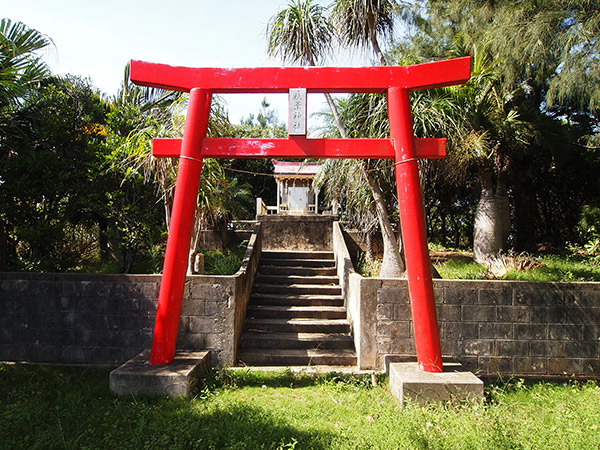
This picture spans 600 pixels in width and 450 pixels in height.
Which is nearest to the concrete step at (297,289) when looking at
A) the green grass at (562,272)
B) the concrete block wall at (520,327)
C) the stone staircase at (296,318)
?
the stone staircase at (296,318)

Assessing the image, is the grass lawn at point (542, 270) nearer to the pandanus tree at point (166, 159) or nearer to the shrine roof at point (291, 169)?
the pandanus tree at point (166, 159)

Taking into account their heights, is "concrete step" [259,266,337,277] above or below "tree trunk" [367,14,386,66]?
below

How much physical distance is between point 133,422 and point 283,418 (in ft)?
4.28

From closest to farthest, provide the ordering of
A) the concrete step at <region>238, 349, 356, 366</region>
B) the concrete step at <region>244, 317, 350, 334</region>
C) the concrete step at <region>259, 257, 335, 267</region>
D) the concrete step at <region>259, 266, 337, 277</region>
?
1. the concrete step at <region>238, 349, 356, 366</region>
2. the concrete step at <region>244, 317, 350, 334</region>
3. the concrete step at <region>259, 266, 337, 277</region>
4. the concrete step at <region>259, 257, 335, 267</region>

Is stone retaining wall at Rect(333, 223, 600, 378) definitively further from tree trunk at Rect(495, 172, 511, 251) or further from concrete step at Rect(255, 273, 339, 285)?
tree trunk at Rect(495, 172, 511, 251)

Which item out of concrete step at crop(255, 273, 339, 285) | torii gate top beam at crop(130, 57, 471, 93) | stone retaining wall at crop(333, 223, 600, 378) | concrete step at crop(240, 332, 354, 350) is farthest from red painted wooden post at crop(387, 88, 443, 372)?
concrete step at crop(255, 273, 339, 285)

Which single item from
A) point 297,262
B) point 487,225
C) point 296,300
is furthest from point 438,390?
point 297,262

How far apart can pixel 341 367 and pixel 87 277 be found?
3512mm

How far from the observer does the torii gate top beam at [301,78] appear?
460 centimetres

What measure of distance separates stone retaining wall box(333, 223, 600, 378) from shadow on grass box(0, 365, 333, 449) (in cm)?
206

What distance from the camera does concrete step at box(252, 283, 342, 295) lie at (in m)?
7.35

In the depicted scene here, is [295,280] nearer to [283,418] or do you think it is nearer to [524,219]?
[283,418]

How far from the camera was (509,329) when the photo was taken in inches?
205

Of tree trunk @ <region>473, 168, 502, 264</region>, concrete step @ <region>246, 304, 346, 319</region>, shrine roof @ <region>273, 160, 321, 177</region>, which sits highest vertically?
shrine roof @ <region>273, 160, 321, 177</region>
